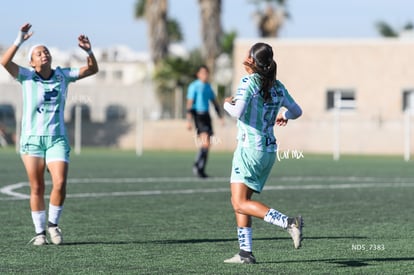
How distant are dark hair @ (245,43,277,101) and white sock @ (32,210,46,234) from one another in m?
3.09

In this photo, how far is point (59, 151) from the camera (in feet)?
37.0

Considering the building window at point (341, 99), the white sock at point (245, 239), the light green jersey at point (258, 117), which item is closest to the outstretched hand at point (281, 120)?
the light green jersey at point (258, 117)

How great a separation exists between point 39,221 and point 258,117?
2951 millimetres

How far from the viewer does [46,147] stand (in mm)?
11320

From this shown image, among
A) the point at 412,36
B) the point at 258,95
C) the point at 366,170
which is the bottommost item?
the point at 366,170

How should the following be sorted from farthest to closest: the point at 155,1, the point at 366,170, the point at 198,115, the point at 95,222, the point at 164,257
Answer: the point at 155,1 < the point at 366,170 < the point at 198,115 < the point at 95,222 < the point at 164,257

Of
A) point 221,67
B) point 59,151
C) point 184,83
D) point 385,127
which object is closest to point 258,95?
point 59,151

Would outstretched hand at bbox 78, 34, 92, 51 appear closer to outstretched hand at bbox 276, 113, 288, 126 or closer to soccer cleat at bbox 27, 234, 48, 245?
soccer cleat at bbox 27, 234, 48, 245

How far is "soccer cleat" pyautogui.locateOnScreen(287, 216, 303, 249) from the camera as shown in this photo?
368 inches

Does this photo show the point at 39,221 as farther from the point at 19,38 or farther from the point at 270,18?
the point at 270,18

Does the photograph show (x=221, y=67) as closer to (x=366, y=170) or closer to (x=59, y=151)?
(x=366, y=170)

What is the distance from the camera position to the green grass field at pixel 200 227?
9609 millimetres

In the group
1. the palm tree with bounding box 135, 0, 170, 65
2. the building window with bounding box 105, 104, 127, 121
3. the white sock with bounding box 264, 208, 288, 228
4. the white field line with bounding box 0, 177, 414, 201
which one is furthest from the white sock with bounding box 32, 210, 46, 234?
the palm tree with bounding box 135, 0, 170, 65

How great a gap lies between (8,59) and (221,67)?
2336 inches
